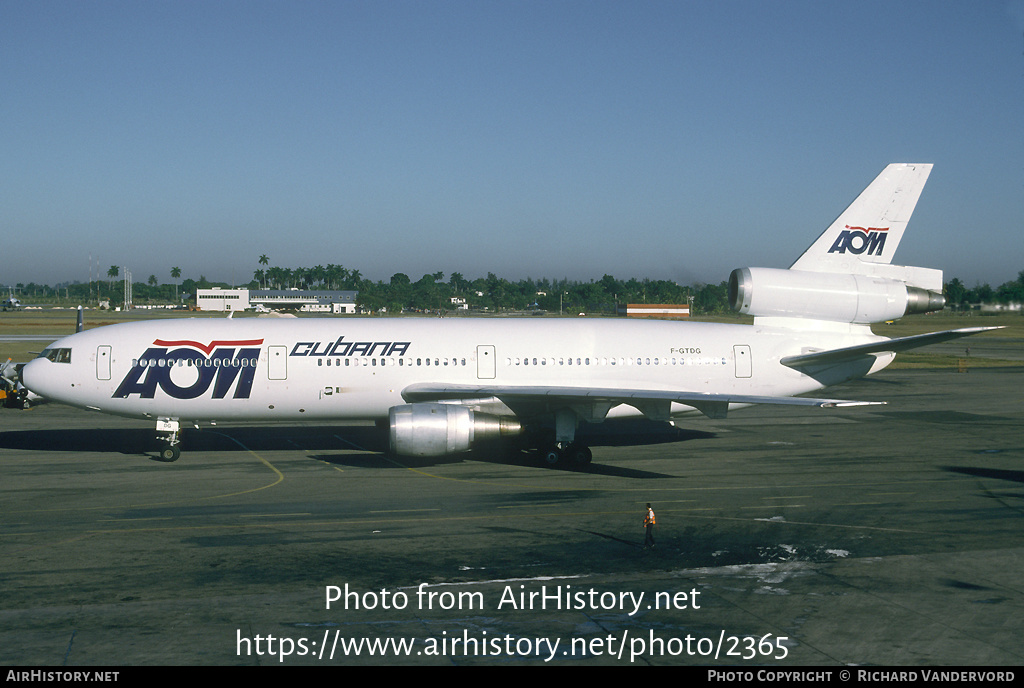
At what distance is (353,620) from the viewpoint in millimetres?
13828

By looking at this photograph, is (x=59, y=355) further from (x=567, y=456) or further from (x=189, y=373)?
(x=567, y=456)

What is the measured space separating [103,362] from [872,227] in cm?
3067

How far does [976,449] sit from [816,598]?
809 inches

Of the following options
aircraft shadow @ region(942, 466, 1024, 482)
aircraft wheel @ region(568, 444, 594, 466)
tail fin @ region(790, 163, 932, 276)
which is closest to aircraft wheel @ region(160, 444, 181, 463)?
aircraft wheel @ region(568, 444, 594, 466)

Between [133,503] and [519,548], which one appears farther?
[133,503]

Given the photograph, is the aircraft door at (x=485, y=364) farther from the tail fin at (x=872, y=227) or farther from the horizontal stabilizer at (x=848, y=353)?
the tail fin at (x=872, y=227)

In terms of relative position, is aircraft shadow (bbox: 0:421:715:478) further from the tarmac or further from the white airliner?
the white airliner

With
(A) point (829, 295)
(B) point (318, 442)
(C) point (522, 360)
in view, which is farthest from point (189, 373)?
(A) point (829, 295)

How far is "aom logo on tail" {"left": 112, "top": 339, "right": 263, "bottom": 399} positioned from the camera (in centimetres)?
2791

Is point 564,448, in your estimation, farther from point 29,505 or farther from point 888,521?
point 29,505

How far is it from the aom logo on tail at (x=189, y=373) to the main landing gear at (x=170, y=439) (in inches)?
50.3

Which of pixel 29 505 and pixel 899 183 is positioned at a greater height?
pixel 899 183

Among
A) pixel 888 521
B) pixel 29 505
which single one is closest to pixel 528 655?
pixel 888 521

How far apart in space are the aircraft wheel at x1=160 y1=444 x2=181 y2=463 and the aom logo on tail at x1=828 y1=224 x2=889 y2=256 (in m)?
27.2
